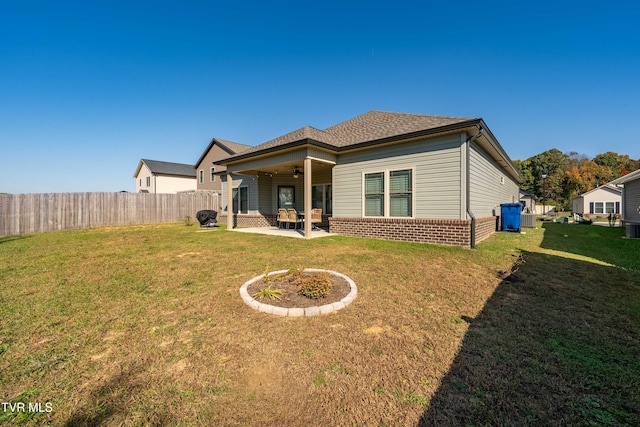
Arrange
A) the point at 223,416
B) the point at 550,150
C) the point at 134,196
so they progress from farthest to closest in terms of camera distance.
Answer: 1. the point at 550,150
2. the point at 134,196
3. the point at 223,416

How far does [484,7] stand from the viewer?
9.34 metres

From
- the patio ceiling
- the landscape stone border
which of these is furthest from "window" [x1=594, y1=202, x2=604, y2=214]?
the landscape stone border

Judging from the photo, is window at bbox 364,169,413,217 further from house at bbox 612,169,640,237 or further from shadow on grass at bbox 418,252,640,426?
house at bbox 612,169,640,237

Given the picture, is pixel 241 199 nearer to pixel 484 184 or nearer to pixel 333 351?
pixel 484 184

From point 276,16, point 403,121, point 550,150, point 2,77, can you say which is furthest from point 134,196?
point 550,150

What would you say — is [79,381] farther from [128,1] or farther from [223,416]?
[128,1]

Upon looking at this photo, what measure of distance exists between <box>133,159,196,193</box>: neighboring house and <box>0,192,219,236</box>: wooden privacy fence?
1480 cm

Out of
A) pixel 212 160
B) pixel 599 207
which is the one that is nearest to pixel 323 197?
pixel 212 160

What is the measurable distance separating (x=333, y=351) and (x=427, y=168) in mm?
6833

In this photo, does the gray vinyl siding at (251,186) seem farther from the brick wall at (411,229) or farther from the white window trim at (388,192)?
the white window trim at (388,192)

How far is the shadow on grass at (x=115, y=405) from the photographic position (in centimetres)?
152

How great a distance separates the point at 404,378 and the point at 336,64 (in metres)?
15.0

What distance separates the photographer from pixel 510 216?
35.6 ft

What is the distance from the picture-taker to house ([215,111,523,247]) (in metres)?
7.10
